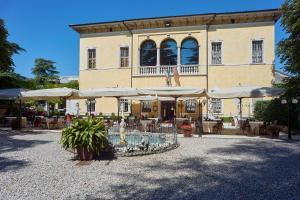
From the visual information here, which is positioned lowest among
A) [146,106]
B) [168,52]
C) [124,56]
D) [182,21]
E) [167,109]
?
[167,109]

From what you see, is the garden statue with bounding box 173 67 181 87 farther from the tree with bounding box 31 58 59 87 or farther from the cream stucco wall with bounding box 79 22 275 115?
the tree with bounding box 31 58 59 87

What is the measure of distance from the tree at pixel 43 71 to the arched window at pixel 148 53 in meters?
38.2

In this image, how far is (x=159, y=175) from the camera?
7.52m

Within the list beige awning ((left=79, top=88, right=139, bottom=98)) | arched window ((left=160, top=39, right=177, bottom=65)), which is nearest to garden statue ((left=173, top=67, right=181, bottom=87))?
arched window ((left=160, top=39, right=177, bottom=65))

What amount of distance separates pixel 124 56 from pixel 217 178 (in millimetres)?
22229

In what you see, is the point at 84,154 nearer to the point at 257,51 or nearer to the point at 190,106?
the point at 190,106

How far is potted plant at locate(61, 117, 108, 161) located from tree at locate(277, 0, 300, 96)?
1327 cm

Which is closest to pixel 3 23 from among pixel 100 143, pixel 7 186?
pixel 100 143

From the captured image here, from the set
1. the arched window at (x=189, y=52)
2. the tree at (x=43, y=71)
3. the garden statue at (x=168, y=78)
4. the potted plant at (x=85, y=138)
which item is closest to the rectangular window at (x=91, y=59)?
the garden statue at (x=168, y=78)

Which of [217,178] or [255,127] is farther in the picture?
[255,127]

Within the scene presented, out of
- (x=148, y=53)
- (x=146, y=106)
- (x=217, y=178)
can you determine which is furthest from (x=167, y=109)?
(x=217, y=178)

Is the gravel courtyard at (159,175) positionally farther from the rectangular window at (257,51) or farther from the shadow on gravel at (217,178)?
the rectangular window at (257,51)

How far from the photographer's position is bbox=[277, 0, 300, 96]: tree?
17.7 metres

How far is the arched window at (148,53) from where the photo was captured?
90.8 ft
